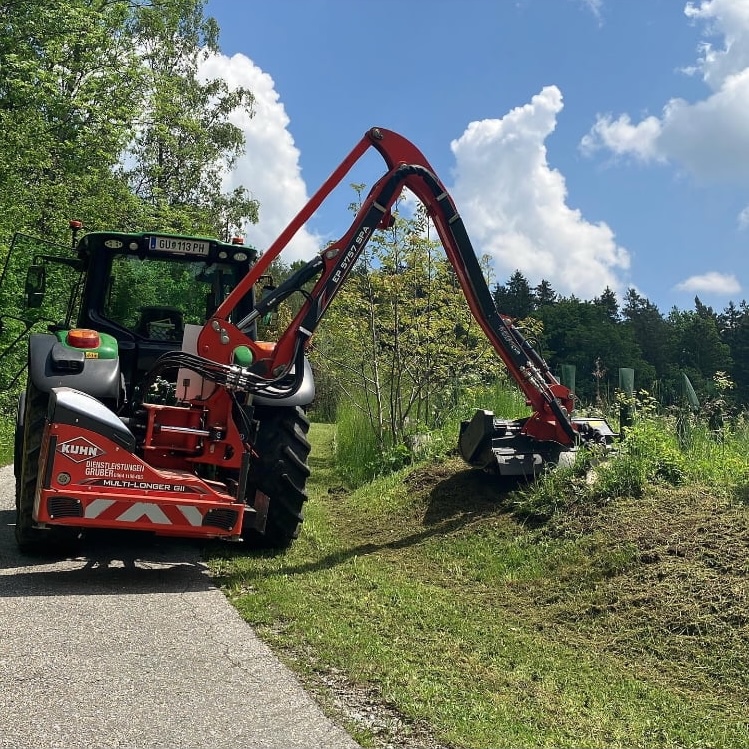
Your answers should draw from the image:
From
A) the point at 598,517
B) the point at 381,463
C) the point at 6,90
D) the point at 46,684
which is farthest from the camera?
the point at 6,90

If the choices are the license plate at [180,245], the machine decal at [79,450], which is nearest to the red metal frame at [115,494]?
the machine decal at [79,450]

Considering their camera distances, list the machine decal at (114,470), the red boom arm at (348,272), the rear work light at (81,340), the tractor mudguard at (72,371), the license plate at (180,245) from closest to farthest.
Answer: the machine decal at (114,470) → the tractor mudguard at (72,371) → the rear work light at (81,340) → the red boom arm at (348,272) → the license plate at (180,245)

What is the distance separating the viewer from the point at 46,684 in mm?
3504

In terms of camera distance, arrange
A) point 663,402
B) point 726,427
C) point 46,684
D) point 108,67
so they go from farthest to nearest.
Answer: point 108,67 < point 663,402 < point 726,427 < point 46,684

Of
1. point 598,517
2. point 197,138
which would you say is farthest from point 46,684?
point 197,138

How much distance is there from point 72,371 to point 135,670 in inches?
113

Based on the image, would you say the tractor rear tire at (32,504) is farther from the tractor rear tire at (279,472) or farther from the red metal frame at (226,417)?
the tractor rear tire at (279,472)

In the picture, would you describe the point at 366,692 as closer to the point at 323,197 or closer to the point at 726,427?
the point at 323,197

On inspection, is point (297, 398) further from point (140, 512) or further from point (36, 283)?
point (36, 283)

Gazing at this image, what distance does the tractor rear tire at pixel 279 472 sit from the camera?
634cm

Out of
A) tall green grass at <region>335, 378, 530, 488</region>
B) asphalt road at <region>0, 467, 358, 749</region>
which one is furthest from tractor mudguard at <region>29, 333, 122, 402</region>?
tall green grass at <region>335, 378, 530, 488</region>

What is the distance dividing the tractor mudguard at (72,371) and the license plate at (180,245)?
5.05 feet

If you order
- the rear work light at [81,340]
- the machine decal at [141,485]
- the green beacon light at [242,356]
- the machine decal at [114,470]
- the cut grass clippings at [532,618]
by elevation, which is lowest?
the cut grass clippings at [532,618]

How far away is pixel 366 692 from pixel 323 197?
411cm
